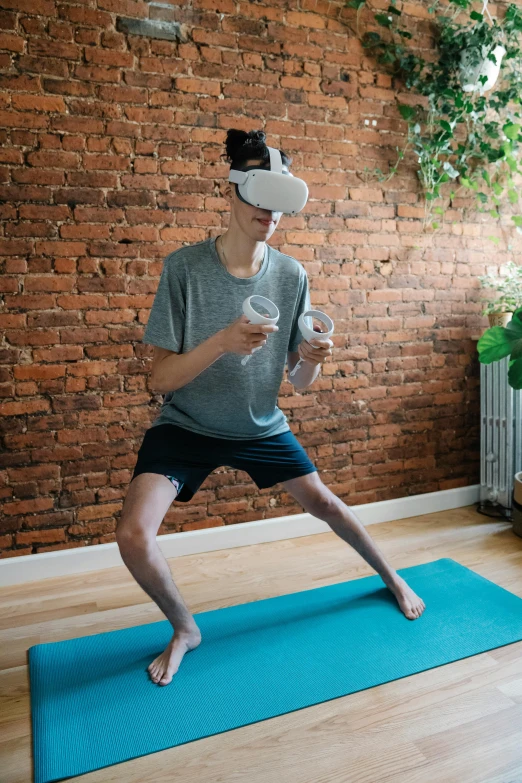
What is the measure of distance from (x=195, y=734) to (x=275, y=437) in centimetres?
88

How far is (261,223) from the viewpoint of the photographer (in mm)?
1773

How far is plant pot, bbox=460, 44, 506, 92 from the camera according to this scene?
2.75 m

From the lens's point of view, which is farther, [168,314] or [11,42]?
[11,42]

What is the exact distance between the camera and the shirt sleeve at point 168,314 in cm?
179

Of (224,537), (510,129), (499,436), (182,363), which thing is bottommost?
(224,537)

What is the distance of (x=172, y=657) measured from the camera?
1.72 metres

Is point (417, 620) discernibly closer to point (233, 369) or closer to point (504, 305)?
point (233, 369)

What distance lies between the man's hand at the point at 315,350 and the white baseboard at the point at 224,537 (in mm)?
1196

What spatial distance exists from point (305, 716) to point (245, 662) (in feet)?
0.90

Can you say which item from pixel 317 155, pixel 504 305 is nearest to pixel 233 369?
pixel 317 155

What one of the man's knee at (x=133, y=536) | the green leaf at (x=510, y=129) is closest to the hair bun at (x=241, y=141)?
the man's knee at (x=133, y=536)

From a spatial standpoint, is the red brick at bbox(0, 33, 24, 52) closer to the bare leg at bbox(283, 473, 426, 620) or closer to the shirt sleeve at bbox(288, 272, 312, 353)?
the shirt sleeve at bbox(288, 272, 312, 353)

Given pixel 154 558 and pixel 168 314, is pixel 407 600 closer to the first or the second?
pixel 154 558

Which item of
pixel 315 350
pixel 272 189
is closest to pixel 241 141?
pixel 272 189
